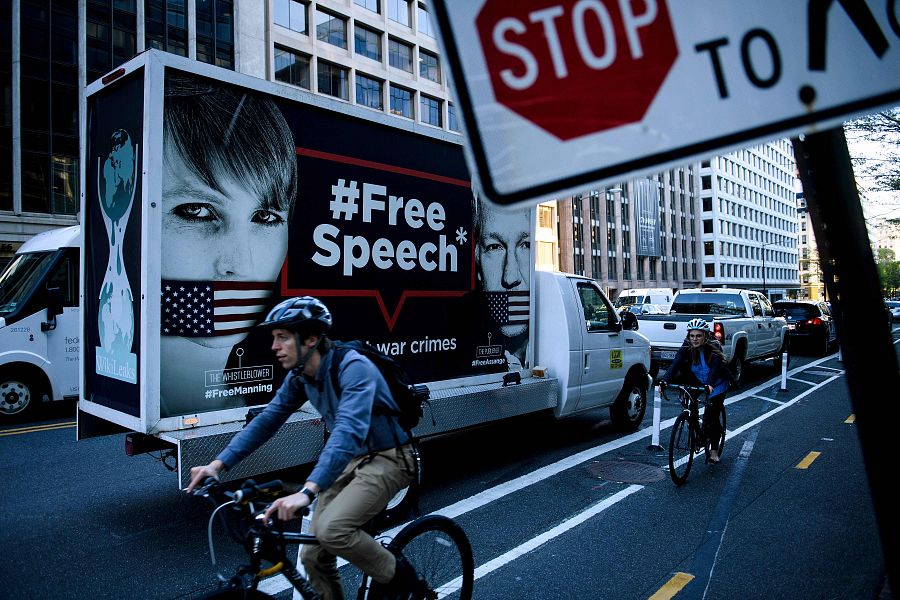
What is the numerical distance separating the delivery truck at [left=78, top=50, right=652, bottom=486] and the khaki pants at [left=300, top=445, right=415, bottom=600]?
84.3 inches

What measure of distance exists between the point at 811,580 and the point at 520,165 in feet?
14.5

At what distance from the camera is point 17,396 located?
1013 cm

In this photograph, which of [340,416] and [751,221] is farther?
[751,221]

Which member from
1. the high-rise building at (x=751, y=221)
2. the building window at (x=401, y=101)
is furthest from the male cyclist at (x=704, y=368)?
the high-rise building at (x=751, y=221)

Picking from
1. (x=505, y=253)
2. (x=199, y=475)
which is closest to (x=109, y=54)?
(x=505, y=253)

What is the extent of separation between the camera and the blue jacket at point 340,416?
2.85 metres

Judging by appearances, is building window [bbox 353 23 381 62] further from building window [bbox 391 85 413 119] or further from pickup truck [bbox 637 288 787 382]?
pickup truck [bbox 637 288 787 382]

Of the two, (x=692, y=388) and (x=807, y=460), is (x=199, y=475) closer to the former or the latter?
(x=692, y=388)

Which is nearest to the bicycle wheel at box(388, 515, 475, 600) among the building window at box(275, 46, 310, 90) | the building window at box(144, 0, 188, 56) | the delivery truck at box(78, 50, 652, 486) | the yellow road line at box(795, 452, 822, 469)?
the delivery truck at box(78, 50, 652, 486)

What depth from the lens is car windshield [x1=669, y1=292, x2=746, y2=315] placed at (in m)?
16.5

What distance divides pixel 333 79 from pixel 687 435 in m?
38.1

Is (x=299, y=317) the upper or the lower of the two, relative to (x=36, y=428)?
upper

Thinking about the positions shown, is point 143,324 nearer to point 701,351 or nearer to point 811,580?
point 811,580

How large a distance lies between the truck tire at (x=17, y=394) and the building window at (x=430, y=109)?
37893 mm
